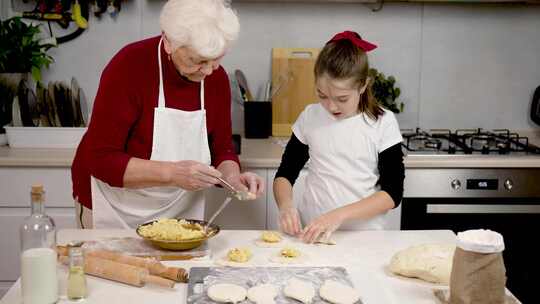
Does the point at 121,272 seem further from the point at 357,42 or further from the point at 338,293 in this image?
the point at 357,42

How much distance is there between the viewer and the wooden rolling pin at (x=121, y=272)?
4.83 feet

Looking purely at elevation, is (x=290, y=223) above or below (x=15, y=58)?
below

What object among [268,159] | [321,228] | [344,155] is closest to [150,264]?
[321,228]

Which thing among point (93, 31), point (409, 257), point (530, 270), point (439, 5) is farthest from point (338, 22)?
point (409, 257)

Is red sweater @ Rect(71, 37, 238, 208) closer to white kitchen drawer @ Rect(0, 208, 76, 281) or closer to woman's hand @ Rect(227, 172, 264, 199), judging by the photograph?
woman's hand @ Rect(227, 172, 264, 199)

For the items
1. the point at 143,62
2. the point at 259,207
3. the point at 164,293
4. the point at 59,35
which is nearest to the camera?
the point at 164,293

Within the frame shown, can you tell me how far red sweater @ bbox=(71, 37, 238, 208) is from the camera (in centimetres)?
188

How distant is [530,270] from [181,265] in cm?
175

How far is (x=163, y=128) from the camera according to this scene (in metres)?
1.99

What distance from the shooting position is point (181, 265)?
1.61 metres

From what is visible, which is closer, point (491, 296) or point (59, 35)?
point (491, 296)

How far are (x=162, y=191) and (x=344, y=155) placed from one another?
0.58 meters

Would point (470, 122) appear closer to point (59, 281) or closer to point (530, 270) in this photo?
point (530, 270)

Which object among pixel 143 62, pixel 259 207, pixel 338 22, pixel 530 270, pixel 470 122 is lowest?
pixel 530 270
